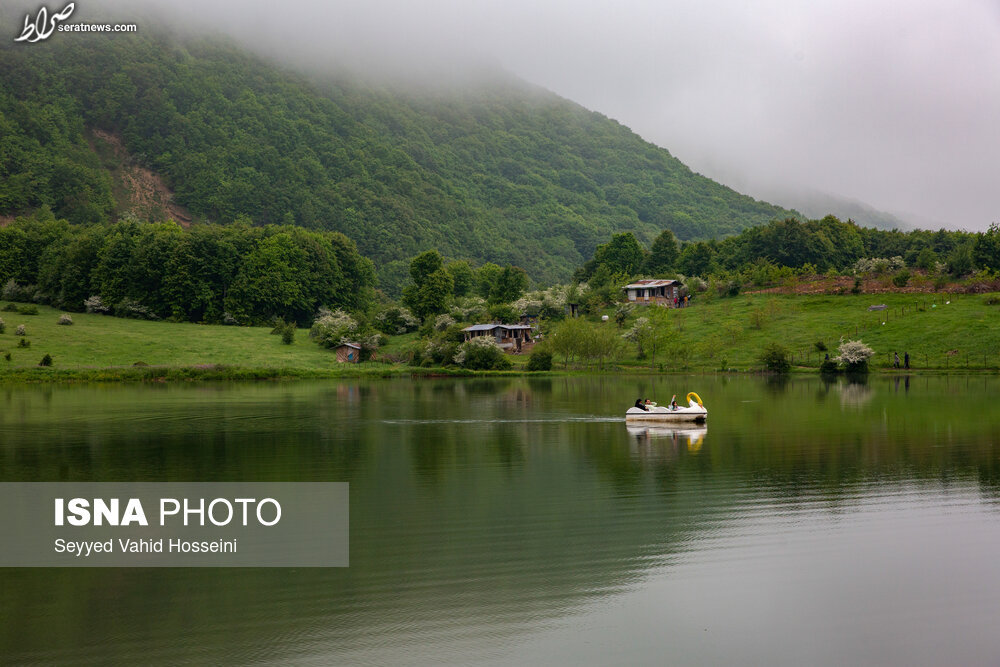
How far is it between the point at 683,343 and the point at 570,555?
76.2 meters

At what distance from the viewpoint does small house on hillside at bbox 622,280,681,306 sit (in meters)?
127

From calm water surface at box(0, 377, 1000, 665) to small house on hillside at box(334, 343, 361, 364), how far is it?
200 ft

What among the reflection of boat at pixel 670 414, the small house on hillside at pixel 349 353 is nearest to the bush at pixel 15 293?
the small house on hillside at pixel 349 353

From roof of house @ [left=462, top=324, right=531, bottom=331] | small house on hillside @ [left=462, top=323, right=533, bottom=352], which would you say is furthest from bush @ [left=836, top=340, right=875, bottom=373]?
roof of house @ [left=462, top=324, right=531, bottom=331]

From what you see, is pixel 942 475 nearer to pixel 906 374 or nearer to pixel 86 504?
pixel 86 504

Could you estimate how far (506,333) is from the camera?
109m

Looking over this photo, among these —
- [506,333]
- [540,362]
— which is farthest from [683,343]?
[506,333]

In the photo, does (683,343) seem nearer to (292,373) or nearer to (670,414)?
(292,373)

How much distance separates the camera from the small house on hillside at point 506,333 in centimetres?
10538

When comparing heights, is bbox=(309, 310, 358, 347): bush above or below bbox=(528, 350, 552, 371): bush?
above

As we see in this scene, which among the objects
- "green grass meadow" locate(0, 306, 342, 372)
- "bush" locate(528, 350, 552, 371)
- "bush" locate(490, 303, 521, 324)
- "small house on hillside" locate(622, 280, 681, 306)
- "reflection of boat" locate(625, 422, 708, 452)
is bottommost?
"reflection of boat" locate(625, 422, 708, 452)

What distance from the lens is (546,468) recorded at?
89.9ft

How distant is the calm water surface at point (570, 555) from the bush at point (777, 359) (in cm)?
4253

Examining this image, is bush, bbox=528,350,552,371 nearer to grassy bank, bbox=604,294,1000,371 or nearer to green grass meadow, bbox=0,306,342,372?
grassy bank, bbox=604,294,1000,371
